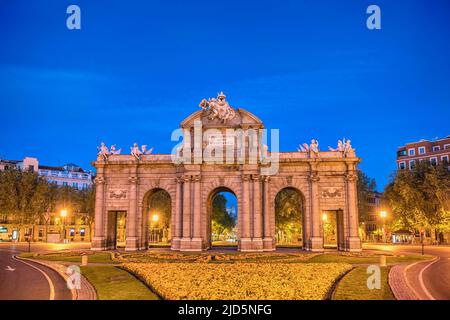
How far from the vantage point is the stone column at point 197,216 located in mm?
46500

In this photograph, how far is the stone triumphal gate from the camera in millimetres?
47219

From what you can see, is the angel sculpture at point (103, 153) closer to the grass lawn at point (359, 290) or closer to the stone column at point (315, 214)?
the stone column at point (315, 214)

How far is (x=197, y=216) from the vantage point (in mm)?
47156

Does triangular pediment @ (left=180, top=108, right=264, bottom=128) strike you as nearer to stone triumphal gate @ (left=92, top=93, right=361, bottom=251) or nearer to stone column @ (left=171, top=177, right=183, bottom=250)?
stone triumphal gate @ (left=92, top=93, right=361, bottom=251)

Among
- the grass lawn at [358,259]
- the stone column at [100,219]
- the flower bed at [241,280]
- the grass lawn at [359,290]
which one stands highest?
the stone column at [100,219]

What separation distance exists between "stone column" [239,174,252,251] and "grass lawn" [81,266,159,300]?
1995cm

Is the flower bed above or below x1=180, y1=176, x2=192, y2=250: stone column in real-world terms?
below

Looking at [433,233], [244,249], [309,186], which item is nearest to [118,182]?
[244,249]

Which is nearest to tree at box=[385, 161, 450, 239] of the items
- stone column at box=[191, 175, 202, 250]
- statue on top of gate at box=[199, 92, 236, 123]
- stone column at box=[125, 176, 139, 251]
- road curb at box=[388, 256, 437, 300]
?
statue on top of gate at box=[199, 92, 236, 123]

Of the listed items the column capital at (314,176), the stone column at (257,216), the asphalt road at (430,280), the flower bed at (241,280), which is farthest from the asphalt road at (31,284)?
the column capital at (314,176)

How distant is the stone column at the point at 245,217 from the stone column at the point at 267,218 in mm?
2139

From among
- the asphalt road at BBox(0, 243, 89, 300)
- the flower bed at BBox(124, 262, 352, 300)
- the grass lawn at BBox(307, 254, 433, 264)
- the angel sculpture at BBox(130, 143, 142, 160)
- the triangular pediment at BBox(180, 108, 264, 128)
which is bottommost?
the grass lawn at BBox(307, 254, 433, 264)
